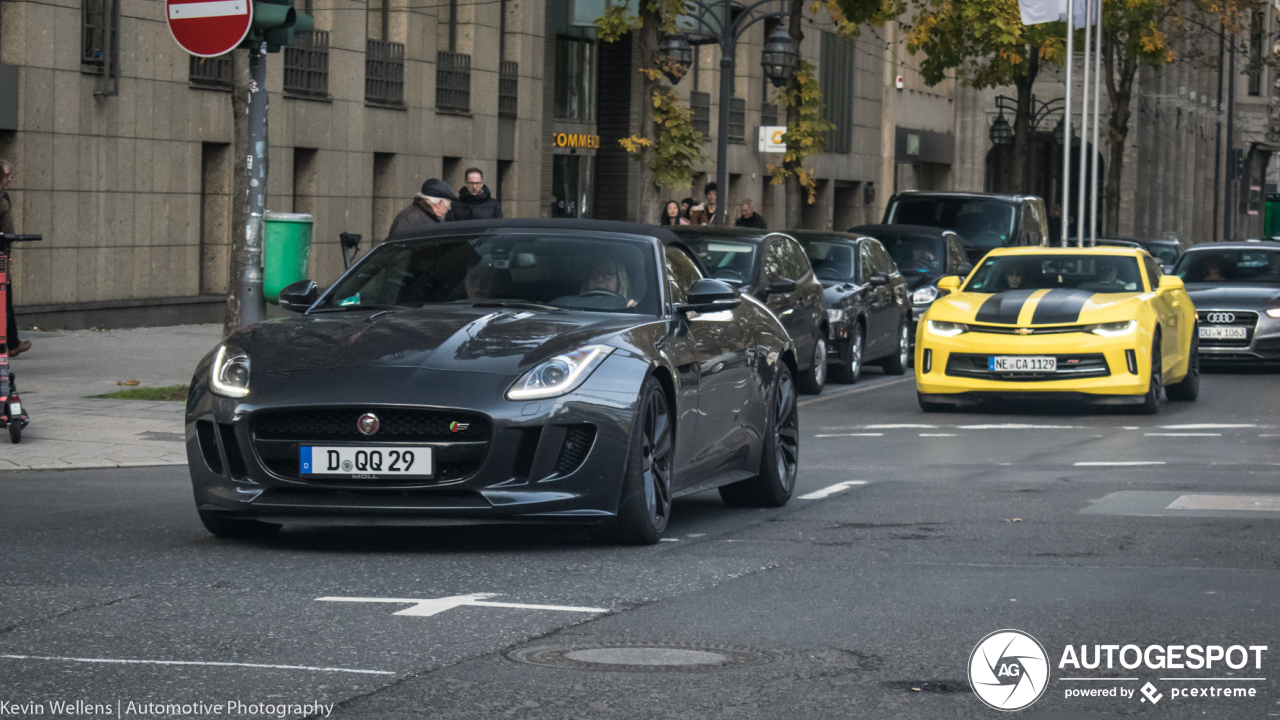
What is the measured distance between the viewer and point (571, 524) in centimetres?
803

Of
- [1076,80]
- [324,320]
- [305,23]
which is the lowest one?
[324,320]

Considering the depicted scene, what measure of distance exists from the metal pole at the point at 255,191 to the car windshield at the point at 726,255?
16.0 feet

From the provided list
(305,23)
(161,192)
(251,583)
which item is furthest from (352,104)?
(251,583)

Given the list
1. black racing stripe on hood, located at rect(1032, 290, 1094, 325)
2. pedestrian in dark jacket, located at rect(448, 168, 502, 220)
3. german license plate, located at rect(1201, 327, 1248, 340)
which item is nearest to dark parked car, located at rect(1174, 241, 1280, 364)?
german license plate, located at rect(1201, 327, 1248, 340)

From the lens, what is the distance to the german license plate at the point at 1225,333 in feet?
73.9

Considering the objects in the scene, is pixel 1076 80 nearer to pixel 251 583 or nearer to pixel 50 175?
pixel 50 175

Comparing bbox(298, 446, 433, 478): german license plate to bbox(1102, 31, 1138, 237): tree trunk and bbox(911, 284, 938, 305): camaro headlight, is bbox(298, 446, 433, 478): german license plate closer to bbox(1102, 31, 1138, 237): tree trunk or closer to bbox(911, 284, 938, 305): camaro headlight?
bbox(911, 284, 938, 305): camaro headlight

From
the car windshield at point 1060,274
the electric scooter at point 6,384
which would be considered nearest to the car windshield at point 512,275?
the electric scooter at point 6,384

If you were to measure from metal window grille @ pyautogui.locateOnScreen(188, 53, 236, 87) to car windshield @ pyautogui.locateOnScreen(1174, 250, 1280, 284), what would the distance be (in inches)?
485

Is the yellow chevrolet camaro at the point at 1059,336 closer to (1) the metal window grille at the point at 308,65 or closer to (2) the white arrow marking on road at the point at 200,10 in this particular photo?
(2) the white arrow marking on road at the point at 200,10

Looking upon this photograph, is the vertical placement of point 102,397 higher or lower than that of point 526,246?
lower

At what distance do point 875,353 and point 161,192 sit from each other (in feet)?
32.1

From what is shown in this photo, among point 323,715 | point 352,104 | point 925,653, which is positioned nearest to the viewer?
point 323,715

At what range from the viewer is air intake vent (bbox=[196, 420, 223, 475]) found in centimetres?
812
